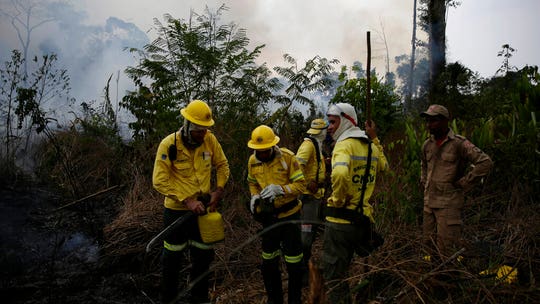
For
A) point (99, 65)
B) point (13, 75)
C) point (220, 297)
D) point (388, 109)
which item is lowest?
point (220, 297)

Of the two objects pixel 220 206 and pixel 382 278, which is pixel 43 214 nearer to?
pixel 220 206

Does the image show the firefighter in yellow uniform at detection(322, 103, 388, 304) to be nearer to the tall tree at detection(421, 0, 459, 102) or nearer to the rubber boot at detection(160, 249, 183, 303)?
the rubber boot at detection(160, 249, 183, 303)

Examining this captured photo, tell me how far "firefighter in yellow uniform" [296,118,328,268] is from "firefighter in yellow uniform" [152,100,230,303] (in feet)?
4.24

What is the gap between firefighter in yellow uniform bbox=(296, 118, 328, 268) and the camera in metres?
4.59

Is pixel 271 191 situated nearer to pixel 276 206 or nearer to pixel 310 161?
pixel 276 206

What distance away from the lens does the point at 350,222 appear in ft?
9.93

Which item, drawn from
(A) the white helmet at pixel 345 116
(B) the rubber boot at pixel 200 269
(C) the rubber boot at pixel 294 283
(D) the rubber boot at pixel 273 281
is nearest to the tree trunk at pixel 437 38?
(A) the white helmet at pixel 345 116

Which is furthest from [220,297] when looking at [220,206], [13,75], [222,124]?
[13,75]

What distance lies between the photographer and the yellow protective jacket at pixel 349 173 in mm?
2881

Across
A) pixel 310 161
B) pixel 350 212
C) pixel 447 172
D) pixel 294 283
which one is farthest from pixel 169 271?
pixel 447 172

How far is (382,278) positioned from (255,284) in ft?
6.02

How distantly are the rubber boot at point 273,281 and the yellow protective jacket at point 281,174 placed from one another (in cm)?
48

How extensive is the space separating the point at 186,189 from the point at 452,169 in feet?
8.95

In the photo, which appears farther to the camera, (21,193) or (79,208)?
(21,193)
